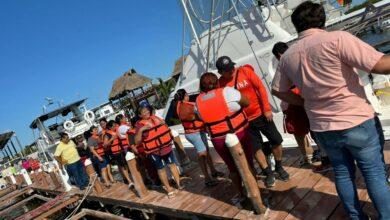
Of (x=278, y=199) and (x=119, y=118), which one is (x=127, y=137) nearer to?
(x=119, y=118)

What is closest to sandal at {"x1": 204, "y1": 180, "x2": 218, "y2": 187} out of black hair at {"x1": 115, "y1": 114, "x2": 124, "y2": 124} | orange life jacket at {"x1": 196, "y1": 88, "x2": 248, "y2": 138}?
orange life jacket at {"x1": 196, "y1": 88, "x2": 248, "y2": 138}

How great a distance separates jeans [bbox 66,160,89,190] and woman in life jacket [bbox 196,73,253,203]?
6.96 meters

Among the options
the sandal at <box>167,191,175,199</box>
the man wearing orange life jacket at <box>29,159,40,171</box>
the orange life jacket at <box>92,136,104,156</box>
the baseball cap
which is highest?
the baseball cap

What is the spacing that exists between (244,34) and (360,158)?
5.40 metres

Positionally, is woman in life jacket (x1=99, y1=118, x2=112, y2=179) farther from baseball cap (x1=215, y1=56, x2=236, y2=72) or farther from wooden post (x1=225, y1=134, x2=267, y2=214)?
wooden post (x1=225, y1=134, x2=267, y2=214)

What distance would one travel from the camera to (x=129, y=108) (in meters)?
27.6

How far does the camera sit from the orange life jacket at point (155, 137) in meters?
6.01

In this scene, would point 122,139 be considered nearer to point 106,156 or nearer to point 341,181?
point 106,156

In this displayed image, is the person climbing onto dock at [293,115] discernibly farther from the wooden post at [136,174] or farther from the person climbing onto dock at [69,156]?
the person climbing onto dock at [69,156]

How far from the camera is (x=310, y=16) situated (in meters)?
2.60

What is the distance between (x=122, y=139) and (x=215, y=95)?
420 centimetres

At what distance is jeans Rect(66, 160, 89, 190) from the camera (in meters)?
10.1

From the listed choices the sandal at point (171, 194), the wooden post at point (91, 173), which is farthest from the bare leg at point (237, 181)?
the wooden post at point (91, 173)

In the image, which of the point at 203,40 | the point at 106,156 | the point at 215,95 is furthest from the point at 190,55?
the point at 215,95
